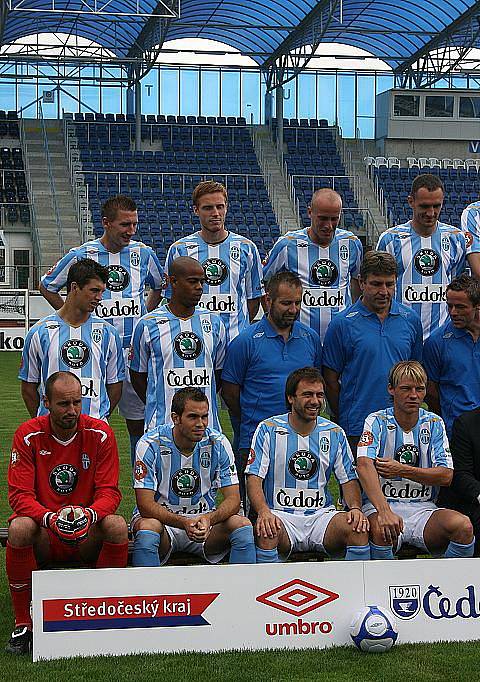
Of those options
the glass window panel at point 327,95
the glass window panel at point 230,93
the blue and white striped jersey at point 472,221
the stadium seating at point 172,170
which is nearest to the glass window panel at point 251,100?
the glass window panel at point 230,93

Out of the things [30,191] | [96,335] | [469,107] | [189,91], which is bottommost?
[96,335]

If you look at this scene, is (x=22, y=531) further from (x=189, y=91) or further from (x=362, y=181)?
(x=189, y=91)

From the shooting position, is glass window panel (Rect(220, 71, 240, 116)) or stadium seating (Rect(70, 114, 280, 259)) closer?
stadium seating (Rect(70, 114, 280, 259))

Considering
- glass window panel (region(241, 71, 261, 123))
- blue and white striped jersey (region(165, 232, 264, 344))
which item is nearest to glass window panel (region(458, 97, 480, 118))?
glass window panel (region(241, 71, 261, 123))

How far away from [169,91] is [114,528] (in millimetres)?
31325

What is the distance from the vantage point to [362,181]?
30938 millimetres

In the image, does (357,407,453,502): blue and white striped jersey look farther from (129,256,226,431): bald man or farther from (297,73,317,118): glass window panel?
(297,73,317,118): glass window panel

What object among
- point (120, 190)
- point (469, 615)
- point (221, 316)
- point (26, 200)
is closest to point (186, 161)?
point (120, 190)

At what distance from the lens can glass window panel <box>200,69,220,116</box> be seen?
34.3 metres

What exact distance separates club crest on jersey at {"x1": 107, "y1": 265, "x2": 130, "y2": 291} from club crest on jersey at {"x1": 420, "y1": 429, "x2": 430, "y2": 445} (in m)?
2.04

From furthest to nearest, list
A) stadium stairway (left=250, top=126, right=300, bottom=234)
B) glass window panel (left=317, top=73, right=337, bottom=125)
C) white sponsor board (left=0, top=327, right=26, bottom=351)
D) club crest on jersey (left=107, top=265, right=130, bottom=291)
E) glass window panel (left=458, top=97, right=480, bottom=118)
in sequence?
1. glass window panel (left=317, top=73, right=337, bottom=125)
2. glass window panel (left=458, top=97, right=480, bottom=118)
3. stadium stairway (left=250, top=126, right=300, bottom=234)
4. white sponsor board (left=0, top=327, right=26, bottom=351)
5. club crest on jersey (left=107, top=265, right=130, bottom=291)

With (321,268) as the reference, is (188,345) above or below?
below

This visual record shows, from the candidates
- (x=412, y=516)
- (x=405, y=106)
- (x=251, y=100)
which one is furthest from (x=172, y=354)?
(x=251, y=100)

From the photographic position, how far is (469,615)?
4.73m
